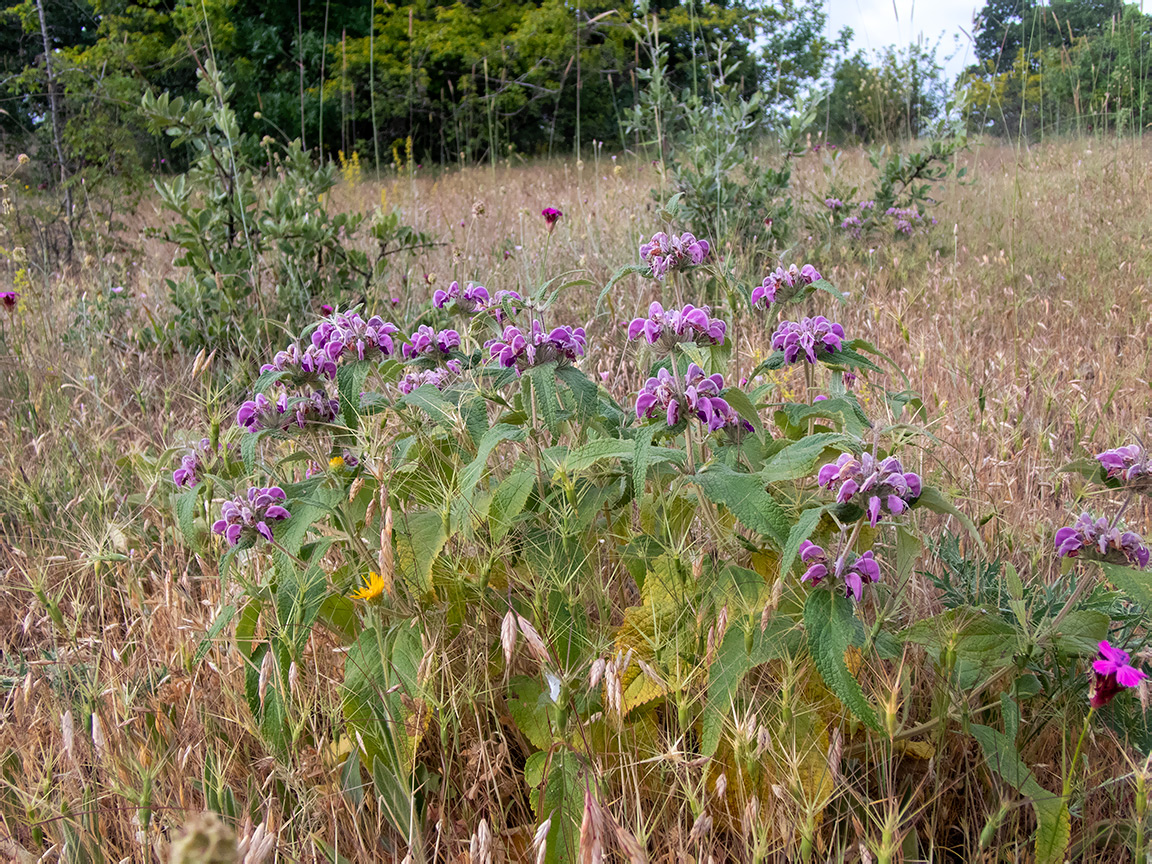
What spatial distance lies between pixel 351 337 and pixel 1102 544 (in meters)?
1.40

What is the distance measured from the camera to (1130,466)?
1153mm

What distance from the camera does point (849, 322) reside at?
3.58 metres

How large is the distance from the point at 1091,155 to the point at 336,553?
7.61 m

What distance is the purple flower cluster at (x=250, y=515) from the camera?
4.40ft

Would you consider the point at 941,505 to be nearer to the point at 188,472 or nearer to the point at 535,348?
the point at 535,348

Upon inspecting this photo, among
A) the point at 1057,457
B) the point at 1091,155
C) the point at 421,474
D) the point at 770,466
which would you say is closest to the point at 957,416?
the point at 1057,457

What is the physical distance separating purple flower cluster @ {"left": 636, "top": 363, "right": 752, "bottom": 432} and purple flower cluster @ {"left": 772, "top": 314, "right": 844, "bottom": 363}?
251mm

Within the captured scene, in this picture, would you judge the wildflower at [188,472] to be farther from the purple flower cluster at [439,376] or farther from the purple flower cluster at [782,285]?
the purple flower cluster at [782,285]

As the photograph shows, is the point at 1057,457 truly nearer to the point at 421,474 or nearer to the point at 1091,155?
the point at 421,474

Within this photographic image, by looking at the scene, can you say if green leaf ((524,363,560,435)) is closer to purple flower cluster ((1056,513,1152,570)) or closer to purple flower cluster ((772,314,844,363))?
purple flower cluster ((772,314,844,363))

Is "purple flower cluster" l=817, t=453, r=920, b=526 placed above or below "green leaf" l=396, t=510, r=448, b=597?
above

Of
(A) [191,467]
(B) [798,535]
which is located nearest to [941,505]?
(B) [798,535]

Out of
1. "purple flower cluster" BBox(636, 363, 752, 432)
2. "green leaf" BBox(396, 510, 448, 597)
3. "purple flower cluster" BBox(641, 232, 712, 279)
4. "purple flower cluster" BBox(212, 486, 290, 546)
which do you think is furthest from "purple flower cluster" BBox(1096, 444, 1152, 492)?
"purple flower cluster" BBox(212, 486, 290, 546)

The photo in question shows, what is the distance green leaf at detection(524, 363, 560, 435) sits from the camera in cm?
138
